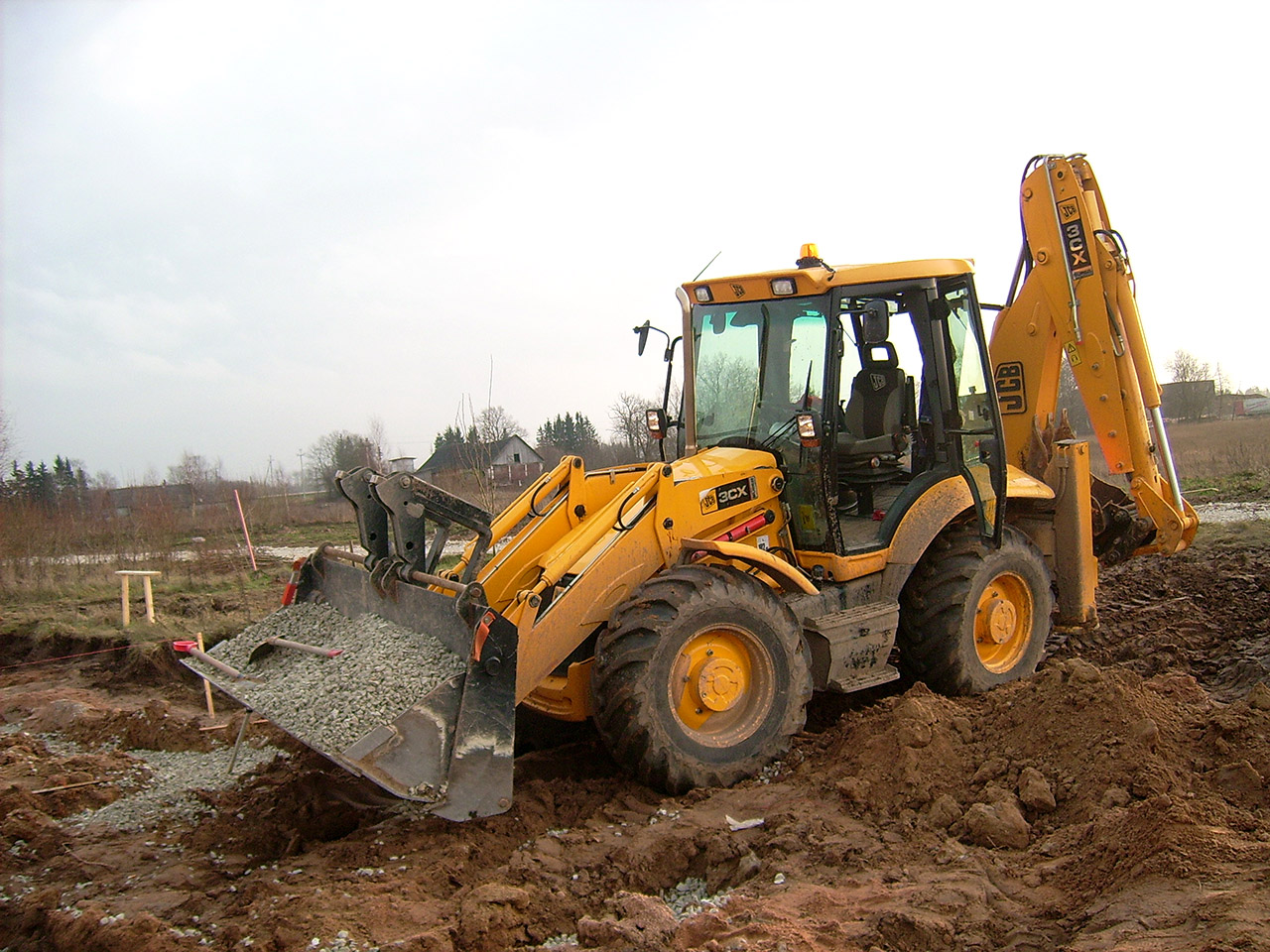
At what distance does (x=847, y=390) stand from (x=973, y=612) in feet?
5.45

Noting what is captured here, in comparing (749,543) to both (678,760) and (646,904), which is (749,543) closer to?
(678,760)

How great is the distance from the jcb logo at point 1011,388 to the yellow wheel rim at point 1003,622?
1.64 metres

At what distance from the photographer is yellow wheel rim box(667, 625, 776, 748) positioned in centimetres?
478

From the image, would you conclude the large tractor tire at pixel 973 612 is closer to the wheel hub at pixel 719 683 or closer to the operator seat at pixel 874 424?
the operator seat at pixel 874 424

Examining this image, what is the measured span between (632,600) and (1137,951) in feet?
8.49

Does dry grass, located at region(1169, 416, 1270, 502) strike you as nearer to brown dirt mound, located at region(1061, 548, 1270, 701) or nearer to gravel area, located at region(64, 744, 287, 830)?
brown dirt mound, located at region(1061, 548, 1270, 701)

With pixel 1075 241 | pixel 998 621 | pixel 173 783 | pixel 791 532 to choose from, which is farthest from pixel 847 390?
pixel 173 783

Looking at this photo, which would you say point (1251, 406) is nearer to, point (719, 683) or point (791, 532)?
point (791, 532)

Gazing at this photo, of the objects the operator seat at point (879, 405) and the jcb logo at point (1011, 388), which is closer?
the operator seat at point (879, 405)

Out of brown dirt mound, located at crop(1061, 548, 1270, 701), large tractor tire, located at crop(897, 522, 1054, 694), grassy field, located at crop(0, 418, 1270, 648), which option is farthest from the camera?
grassy field, located at crop(0, 418, 1270, 648)

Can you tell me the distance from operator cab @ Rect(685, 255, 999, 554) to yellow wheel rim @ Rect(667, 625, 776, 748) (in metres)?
1.02

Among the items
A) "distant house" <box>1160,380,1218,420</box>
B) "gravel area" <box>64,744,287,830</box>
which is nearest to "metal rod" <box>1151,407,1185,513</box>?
"gravel area" <box>64,744,287,830</box>

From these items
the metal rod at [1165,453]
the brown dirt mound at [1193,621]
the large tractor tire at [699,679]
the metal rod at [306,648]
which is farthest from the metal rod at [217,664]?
the metal rod at [1165,453]

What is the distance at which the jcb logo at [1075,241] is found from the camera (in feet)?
22.8
